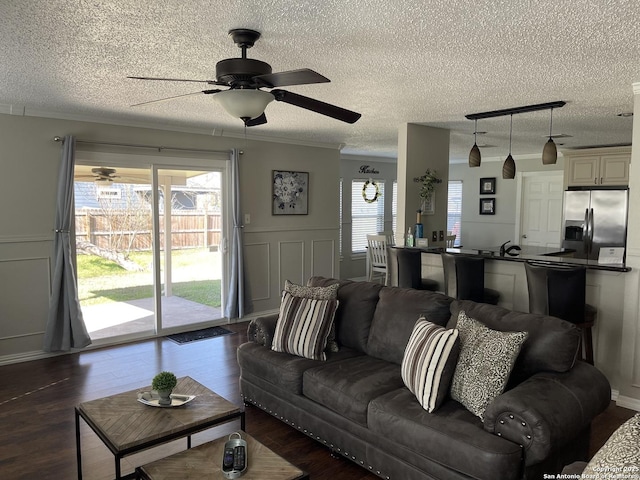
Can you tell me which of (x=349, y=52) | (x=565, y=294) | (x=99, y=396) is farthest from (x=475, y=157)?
(x=99, y=396)

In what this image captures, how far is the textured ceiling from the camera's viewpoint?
222 centimetres

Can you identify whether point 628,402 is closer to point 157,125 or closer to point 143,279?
point 143,279

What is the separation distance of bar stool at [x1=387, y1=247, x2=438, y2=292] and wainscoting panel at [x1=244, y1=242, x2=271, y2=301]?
83.2 inches

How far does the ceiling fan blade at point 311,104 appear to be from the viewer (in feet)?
8.54

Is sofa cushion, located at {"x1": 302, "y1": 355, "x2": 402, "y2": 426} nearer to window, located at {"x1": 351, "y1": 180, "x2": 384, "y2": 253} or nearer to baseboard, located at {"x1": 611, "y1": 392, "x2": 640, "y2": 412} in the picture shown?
baseboard, located at {"x1": 611, "y1": 392, "x2": 640, "y2": 412}

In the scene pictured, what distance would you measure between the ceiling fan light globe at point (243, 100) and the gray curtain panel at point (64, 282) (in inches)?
118

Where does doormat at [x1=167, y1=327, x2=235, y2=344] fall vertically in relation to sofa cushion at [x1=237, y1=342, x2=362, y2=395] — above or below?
below

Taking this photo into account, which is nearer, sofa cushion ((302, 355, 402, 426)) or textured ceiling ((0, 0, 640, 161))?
textured ceiling ((0, 0, 640, 161))

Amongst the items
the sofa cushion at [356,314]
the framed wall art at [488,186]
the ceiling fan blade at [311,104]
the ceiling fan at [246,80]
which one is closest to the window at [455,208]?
the framed wall art at [488,186]

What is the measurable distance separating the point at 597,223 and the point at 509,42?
5.12m

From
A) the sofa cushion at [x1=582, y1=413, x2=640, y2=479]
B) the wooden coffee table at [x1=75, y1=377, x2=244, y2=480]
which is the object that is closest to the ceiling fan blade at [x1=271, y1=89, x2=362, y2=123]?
the wooden coffee table at [x1=75, y1=377, x2=244, y2=480]

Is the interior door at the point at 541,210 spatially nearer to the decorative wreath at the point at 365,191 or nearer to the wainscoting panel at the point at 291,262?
the decorative wreath at the point at 365,191

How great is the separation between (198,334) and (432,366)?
3.77 meters

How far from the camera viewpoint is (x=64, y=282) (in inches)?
187
